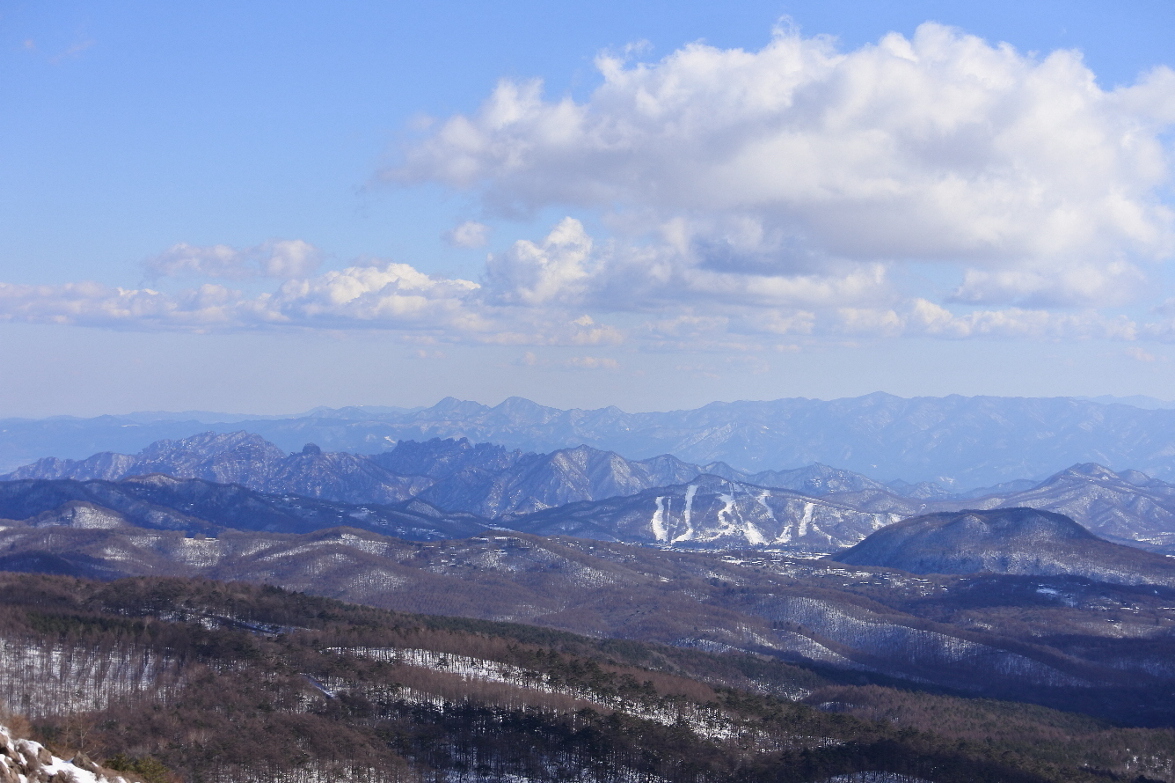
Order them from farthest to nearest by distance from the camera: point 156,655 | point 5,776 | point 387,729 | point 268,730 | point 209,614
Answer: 1. point 209,614
2. point 156,655
3. point 387,729
4. point 268,730
5. point 5,776

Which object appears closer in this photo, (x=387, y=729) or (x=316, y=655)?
(x=387, y=729)

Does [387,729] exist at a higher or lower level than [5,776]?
lower

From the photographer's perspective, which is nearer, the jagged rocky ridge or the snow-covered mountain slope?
the snow-covered mountain slope

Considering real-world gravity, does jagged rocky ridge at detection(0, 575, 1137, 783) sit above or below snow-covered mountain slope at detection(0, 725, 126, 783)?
below

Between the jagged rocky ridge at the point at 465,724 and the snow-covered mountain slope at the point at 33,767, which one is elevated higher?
the snow-covered mountain slope at the point at 33,767

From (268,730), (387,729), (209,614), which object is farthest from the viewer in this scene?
(209,614)

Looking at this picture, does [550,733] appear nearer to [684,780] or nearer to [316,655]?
[684,780]

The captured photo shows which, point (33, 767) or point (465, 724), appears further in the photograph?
point (465, 724)

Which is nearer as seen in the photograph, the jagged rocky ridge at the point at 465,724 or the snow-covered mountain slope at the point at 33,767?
the snow-covered mountain slope at the point at 33,767

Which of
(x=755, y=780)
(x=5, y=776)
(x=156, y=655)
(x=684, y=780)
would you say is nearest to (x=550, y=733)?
(x=684, y=780)

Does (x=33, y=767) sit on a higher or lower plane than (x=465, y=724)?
higher
